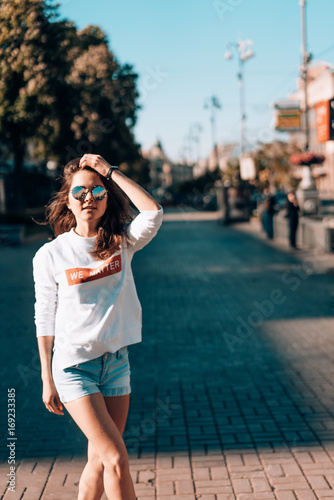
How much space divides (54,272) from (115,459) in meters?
0.82

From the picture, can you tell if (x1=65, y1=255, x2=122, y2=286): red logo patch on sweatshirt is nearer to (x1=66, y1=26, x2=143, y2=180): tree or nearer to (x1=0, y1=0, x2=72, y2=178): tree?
(x1=0, y1=0, x2=72, y2=178): tree

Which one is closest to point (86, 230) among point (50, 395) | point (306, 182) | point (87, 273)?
point (87, 273)

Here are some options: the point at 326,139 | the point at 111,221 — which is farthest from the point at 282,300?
the point at 111,221

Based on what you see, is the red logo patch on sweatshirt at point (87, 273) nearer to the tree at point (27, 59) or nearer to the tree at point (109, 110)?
the tree at point (27, 59)

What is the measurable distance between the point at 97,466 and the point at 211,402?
2549 mm

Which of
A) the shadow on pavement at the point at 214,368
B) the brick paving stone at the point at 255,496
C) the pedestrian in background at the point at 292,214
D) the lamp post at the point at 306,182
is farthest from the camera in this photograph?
the lamp post at the point at 306,182

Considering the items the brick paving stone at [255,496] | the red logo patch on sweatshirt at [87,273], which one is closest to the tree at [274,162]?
the brick paving stone at [255,496]

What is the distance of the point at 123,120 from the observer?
31.7 m

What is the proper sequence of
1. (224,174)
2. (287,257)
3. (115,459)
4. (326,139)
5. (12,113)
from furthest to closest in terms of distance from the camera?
(224,174) < (287,257) < (326,139) < (12,113) < (115,459)

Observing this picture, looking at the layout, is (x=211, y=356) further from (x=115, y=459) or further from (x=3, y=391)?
(x=115, y=459)

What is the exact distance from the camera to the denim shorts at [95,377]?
2475 mm

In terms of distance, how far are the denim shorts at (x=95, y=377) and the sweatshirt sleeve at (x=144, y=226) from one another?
50cm

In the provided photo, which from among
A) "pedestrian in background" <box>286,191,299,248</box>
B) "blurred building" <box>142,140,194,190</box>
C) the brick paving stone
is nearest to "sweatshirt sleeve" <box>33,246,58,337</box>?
the brick paving stone

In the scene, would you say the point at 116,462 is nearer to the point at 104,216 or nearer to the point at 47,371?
the point at 47,371
